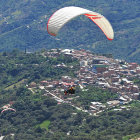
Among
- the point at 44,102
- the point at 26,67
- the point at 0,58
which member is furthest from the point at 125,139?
the point at 0,58

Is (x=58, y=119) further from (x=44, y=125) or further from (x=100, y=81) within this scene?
(x=100, y=81)

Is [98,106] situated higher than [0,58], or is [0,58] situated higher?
[98,106]

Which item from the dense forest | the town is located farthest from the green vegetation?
the town

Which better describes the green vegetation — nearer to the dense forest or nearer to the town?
the dense forest

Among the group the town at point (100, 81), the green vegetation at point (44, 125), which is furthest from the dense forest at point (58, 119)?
the town at point (100, 81)

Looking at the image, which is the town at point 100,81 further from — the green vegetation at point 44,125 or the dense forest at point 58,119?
the green vegetation at point 44,125

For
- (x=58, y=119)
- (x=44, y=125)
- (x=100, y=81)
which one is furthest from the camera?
(x=100, y=81)

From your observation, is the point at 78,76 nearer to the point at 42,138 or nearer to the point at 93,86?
the point at 93,86

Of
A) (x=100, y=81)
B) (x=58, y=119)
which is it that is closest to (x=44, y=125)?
(x=58, y=119)
